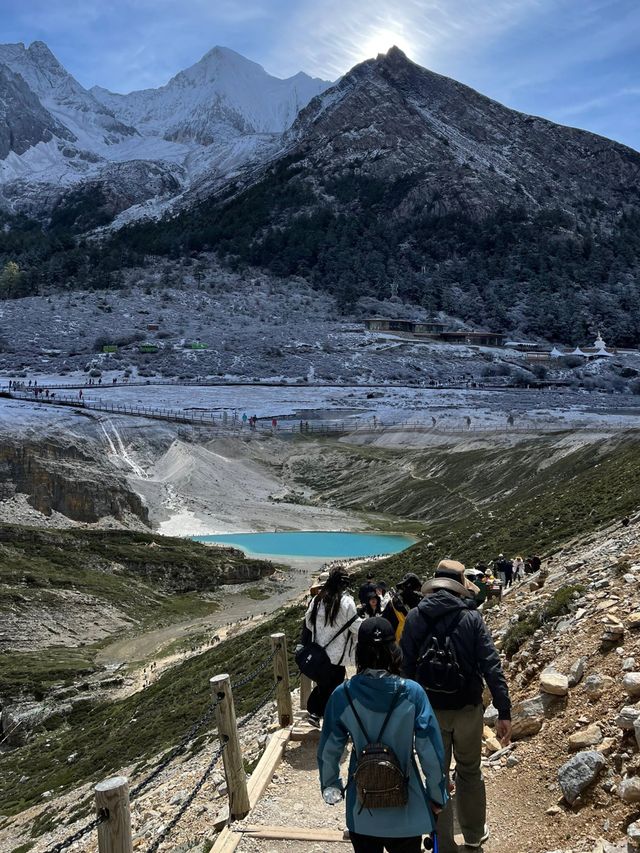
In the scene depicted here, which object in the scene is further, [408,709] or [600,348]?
[600,348]

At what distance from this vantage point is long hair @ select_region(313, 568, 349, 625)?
687 cm

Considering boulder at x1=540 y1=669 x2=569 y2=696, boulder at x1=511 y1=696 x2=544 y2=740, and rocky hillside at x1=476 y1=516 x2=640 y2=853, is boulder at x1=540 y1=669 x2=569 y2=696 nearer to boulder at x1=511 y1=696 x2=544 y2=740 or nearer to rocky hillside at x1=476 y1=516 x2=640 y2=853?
rocky hillside at x1=476 y1=516 x2=640 y2=853

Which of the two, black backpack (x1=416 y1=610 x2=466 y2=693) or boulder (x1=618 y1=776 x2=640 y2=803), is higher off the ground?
black backpack (x1=416 y1=610 x2=466 y2=693)

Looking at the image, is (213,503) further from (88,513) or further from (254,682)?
(254,682)

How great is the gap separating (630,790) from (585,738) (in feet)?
3.36

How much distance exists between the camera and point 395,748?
418 centimetres

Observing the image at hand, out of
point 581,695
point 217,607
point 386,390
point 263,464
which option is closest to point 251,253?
point 386,390

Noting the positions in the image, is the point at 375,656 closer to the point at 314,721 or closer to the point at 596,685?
the point at 596,685

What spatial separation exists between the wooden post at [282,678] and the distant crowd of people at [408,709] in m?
1.71

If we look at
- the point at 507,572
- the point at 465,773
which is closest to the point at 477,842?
the point at 465,773

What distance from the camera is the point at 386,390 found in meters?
90.8

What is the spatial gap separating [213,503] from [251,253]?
395 feet

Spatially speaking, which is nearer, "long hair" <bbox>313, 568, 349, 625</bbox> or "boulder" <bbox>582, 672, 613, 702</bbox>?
"boulder" <bbox>582, 672, 613, 702</bbox>

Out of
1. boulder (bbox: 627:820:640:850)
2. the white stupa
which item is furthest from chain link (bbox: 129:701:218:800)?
the white stupa
